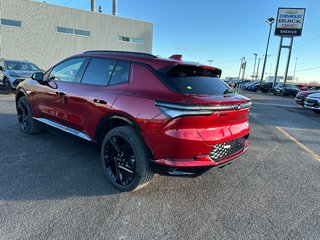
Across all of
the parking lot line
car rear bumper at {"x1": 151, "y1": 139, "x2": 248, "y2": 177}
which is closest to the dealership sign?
the parking lot line

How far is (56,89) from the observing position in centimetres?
422

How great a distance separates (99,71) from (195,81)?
4.81ft

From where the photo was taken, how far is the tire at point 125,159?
116 inches

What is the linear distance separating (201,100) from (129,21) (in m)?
28.8

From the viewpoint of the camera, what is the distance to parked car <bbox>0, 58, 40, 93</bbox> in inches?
446

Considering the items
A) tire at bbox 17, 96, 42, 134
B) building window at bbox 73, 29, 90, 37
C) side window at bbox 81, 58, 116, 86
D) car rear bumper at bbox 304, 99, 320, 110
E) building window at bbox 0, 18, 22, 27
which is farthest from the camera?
building window at bbox 73, 29, 90, 37

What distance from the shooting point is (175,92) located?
274 cm

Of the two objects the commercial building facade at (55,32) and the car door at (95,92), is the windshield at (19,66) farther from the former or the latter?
the commercial building facade at (55,32)

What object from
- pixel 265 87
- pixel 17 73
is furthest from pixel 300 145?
pixel 265 87

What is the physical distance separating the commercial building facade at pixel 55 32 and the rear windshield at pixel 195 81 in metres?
24.6

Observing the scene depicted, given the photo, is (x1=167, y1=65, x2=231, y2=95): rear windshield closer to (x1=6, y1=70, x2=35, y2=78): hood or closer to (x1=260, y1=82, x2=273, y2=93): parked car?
(x1=6, y1=70, x2=35, y2=78): hood

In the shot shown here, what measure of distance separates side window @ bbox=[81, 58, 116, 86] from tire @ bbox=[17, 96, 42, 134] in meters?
1.93

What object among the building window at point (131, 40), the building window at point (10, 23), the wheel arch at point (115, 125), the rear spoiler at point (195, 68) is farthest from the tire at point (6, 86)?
the building window at point (131, 40)

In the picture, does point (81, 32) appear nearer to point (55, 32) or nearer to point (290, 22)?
point (55, 32)
